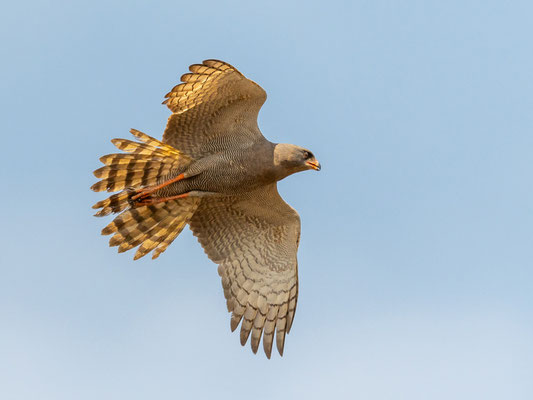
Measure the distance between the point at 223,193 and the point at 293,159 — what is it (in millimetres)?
1167

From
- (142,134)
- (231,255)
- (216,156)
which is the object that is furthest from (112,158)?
(231,255)

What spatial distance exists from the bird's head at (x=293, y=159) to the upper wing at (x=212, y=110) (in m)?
0.47

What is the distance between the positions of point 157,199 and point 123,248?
0.87 m

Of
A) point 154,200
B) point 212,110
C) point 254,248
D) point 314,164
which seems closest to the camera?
point 212,110

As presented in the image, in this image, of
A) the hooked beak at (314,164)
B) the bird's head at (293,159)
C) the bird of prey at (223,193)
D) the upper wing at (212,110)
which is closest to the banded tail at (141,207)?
the bird of prey at (223,193)

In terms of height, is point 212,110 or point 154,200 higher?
point 212,110

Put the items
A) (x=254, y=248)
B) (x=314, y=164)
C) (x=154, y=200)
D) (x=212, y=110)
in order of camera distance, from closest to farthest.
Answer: (x=212, y=110) < (x=314, y=164) < (x=154, y=200) < (x=254, y=248)

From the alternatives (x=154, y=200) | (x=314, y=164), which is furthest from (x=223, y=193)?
(x=314, y=164)

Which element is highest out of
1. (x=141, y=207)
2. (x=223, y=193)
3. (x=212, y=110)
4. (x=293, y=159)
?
(x=212, y=110)

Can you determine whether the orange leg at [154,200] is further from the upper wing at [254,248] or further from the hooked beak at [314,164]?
the hooked beak at [314,164]

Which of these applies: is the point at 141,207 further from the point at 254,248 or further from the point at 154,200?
the point at 254,248

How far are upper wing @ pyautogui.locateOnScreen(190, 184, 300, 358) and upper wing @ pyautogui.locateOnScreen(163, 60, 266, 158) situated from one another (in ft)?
2.89

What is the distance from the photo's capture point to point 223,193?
14.6 m

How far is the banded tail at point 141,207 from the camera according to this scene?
551 inches
